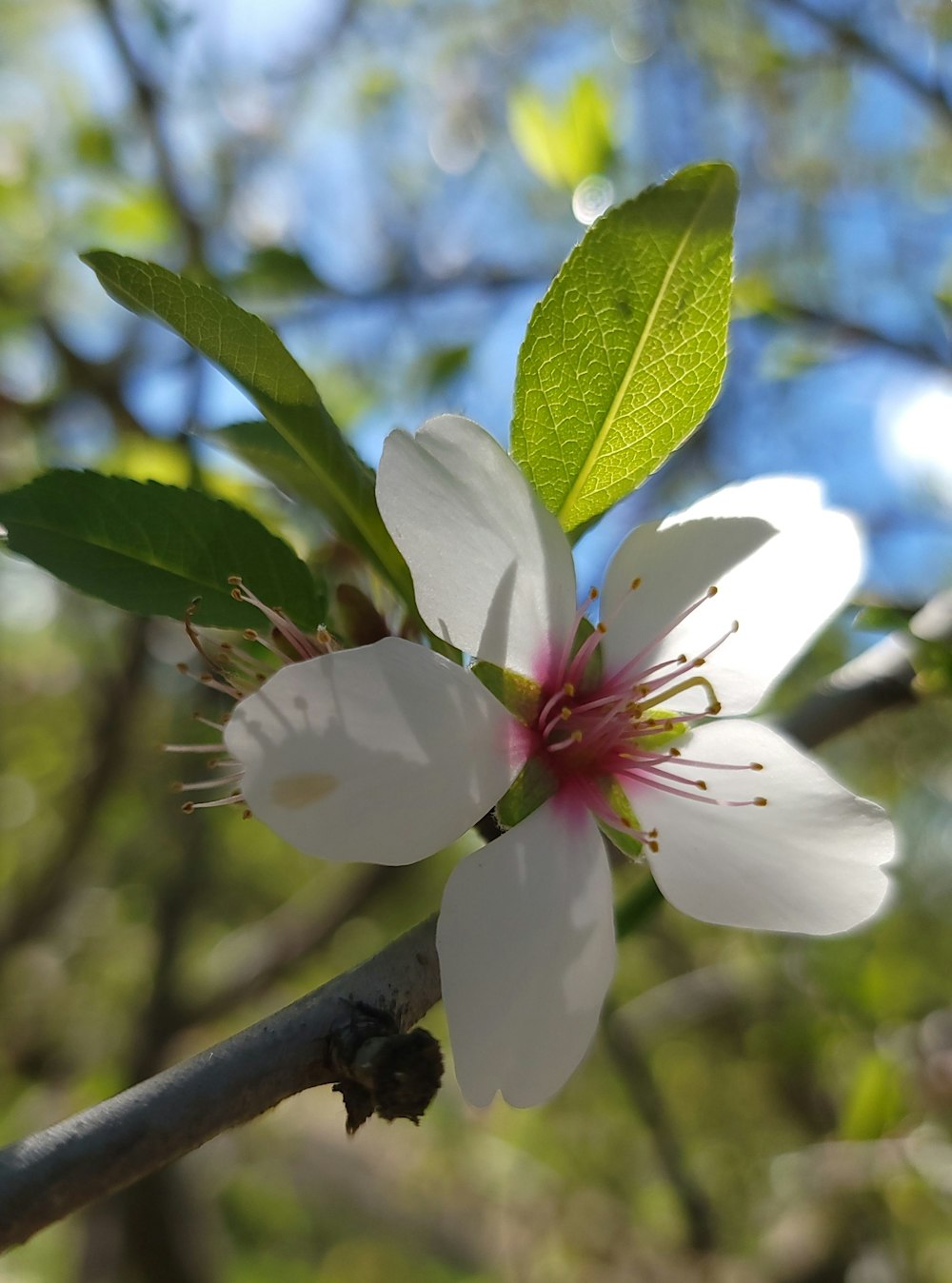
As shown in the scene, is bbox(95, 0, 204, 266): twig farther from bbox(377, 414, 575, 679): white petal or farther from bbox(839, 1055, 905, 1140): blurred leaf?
bbox(839, 1055, 905, 1140): blurred leaf

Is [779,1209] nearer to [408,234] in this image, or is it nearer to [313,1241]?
[408,234]

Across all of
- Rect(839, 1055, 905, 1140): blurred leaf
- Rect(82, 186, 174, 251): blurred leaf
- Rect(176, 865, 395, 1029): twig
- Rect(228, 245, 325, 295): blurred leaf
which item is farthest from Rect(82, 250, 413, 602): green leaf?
Rect(176, 865, 395, 1029): twig

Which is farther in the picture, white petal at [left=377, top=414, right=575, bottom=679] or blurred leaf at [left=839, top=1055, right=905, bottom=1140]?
blurred leaf at [left=839, top=1055, right=905, bottom=1140]

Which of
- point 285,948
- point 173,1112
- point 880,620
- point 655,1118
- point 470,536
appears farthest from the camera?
point 285,948

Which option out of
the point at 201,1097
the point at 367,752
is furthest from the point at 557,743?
the point at 201,1097

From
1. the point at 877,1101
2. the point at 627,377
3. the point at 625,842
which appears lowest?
the point at 877,1101

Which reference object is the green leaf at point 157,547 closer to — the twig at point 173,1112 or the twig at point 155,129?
the twig at point 173,1112

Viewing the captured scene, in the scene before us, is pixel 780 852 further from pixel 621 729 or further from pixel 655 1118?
pixel 655 1118

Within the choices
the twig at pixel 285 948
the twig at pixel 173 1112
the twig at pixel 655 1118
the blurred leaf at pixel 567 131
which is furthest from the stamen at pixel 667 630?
the twig at pixel 285 948

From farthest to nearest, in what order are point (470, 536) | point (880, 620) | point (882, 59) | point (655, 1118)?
point (655, 1118) < point (882, 59) < point (880, 620) < point (470, 536)
